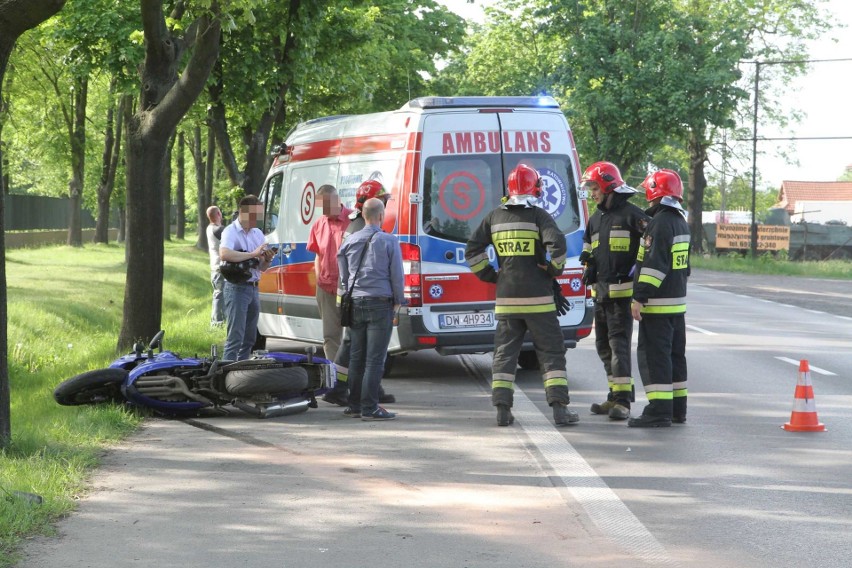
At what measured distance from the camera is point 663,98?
47.1 metres

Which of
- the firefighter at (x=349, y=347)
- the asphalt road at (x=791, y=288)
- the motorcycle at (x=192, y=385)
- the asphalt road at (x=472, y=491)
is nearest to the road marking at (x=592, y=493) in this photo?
the asphalt road at (x=472, y=491)

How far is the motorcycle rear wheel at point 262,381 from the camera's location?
9422 millimetres

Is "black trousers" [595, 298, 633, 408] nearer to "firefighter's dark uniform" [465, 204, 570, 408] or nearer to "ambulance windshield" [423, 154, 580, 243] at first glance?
"firefighter's dark uniform" [465, 204, 570, 408]

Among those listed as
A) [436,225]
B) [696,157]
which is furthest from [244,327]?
[696,157]

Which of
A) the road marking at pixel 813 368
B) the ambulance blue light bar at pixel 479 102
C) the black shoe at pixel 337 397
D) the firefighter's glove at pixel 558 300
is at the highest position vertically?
the ambulance blue light bar at pixel 479 102

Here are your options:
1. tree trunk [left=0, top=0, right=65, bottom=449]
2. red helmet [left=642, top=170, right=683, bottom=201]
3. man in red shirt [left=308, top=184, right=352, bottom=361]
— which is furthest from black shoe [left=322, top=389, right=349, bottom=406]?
tree trunk [left=0, top=0, right=65, bottom=449]

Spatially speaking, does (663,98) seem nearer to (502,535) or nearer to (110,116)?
(110,116)

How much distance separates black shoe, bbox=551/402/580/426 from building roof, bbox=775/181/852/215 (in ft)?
309

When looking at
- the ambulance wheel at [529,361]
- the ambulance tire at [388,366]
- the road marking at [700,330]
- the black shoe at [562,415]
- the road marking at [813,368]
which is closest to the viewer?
the black shoe at [562,415]

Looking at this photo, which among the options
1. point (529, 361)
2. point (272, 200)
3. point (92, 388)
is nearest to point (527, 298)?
point (92, 388)

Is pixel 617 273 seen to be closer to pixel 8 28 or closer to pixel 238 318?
pixel 238 318

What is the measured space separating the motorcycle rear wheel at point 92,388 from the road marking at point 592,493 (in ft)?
10.3

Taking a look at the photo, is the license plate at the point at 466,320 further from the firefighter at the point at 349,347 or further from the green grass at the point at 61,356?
the green grass at the point at 61,356

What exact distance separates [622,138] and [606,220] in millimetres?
39886
